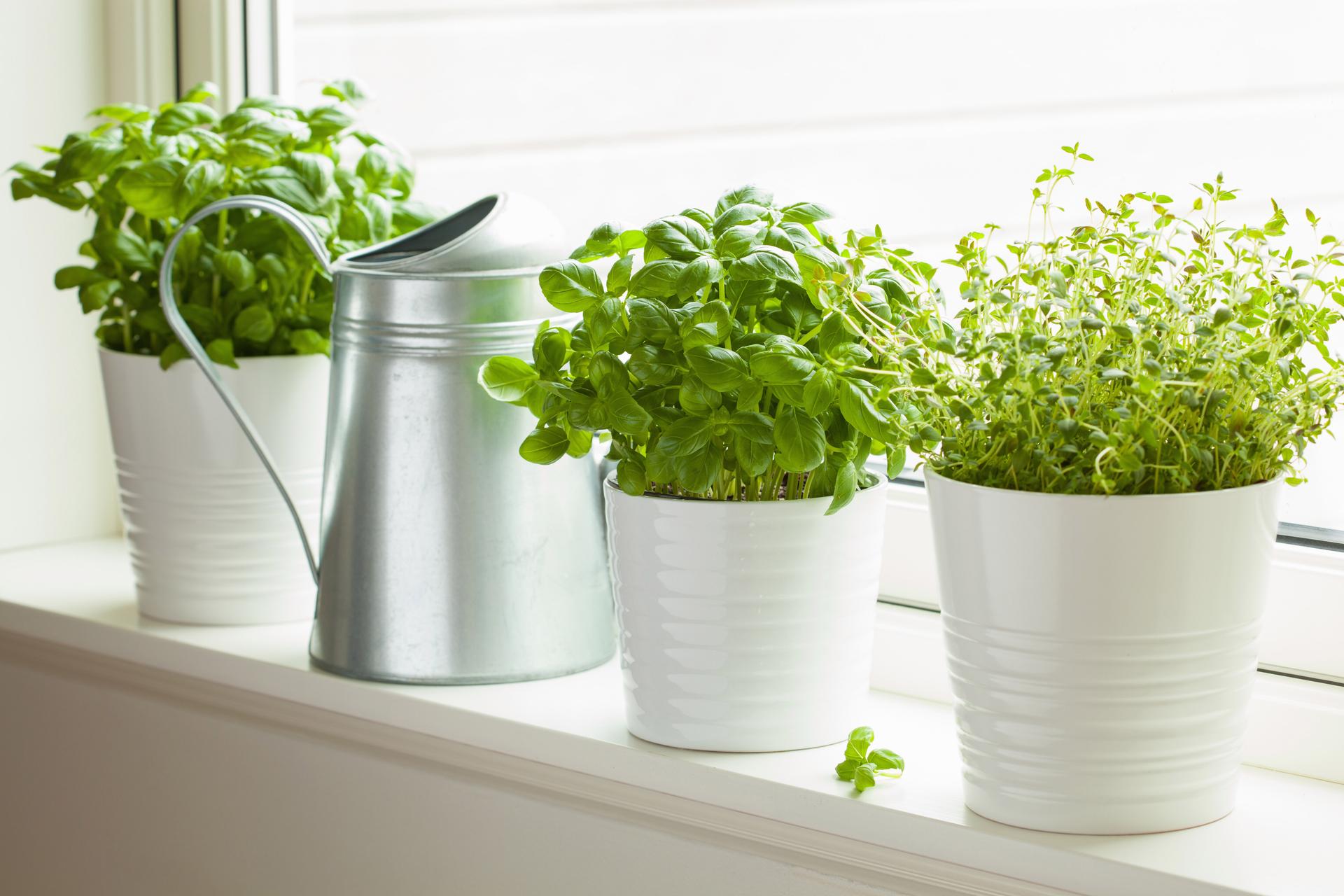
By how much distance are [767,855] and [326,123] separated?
1.98 feet

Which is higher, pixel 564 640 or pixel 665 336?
pixel 665 336

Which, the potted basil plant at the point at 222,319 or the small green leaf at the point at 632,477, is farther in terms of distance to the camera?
the potted basil plant at the point at 222,319

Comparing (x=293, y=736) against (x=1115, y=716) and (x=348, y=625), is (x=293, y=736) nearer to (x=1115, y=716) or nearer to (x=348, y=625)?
(x=348, y=625)

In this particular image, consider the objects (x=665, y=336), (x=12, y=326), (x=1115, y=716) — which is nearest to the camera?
(x=1115, y=716)

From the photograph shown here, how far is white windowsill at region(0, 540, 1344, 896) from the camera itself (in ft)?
2.19

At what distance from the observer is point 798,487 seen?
→ 784 millimetres

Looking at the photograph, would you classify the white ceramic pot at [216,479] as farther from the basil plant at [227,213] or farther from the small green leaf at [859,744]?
the small green leaf at [859,744]

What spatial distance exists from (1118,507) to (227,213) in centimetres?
72

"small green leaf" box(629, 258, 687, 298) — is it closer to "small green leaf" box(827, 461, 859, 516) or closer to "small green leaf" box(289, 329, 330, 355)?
"small green leaf" box(827, 461, 859, 516)

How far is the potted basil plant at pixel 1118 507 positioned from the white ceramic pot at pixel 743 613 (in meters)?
0.10

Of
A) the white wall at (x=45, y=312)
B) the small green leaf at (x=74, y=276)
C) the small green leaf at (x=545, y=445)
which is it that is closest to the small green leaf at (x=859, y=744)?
the small green leaf at (x=545, y=445)

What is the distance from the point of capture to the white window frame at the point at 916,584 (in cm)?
82

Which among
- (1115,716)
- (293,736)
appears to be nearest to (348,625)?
(293,736)

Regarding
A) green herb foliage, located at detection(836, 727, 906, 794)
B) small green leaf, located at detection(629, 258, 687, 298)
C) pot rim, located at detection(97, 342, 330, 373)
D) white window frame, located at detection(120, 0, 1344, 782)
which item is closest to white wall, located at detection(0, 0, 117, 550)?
white window frame, located at detection(120, 0, 1344, 782)
